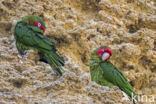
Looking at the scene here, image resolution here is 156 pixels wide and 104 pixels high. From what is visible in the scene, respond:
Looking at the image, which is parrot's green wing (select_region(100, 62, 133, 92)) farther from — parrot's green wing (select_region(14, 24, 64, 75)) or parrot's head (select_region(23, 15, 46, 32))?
parrot's head (select_region(23, 15, 46, 32))

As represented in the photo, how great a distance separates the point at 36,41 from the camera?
2.84 metres

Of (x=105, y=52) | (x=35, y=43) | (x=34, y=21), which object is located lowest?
(x=105, y=52)

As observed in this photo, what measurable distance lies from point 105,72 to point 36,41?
822mm

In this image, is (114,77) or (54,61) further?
(114,77)

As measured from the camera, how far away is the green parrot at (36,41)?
2.72m

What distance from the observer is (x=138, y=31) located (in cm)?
355

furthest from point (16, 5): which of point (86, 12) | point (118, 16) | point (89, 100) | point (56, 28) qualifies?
point (89, 100)

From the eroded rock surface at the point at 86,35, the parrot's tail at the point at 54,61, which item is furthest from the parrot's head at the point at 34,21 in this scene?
the parrot's tail at the point at 54,61

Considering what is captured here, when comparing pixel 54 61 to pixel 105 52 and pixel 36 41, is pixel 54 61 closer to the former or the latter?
pixel 36 41

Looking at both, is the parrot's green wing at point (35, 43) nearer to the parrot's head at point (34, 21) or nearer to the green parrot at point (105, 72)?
the parrot's head at point (34, 21)

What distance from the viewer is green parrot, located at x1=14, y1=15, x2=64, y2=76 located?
8.92 ft

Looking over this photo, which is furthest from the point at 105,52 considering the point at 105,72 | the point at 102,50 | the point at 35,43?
the point at 35,43

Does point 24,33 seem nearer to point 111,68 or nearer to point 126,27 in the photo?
point 111,68

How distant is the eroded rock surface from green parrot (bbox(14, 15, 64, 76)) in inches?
3.1
